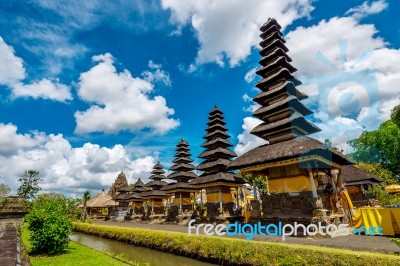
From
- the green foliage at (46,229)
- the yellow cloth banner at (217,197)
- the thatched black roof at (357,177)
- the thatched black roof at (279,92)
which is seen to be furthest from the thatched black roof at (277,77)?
the green foliage at (46,229)

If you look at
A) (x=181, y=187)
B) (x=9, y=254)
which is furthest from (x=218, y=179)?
(x=9, y=254)

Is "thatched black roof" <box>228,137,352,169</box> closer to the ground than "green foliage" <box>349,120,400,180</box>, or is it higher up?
closer to the ground

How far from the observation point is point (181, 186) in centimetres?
3134

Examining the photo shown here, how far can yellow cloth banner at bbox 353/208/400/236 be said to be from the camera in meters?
12.4

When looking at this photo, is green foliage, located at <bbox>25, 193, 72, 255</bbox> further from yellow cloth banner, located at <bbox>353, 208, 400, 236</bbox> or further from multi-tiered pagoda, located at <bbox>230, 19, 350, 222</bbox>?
yellow cloth banner, located at <bbox>353, 208, 400, 236</bbox>

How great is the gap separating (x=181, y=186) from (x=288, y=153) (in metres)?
18.7

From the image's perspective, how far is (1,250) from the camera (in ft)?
19.9

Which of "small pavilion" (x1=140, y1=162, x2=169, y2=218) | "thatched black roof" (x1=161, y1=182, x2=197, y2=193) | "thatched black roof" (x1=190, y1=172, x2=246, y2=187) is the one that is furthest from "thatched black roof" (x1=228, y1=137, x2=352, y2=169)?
"small pavilion" (x1=140, y1=162, x2=169, y2=218)

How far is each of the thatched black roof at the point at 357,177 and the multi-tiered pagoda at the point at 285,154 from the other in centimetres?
868

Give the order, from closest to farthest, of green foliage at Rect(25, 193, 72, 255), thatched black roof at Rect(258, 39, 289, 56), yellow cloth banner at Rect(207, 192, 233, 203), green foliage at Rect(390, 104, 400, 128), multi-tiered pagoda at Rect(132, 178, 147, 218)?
green foliage at Rect(25, 193, 72, 255)
thatched black roof at Rect(258, 39, 289, 56)
yellow cloth banner at Rect(207, 192, 233, 203)
green foliage at Rect(390, 104, 400, 128)
multi-tiered pagoda at Rect(132, 178, 147, 218)

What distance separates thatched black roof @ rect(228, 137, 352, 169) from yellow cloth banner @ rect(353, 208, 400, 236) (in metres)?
3.79

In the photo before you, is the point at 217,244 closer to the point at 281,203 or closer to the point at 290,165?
the point at 281,203

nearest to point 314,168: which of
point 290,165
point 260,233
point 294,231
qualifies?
point 290,165

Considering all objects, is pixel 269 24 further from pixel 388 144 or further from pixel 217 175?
pixel 388 144
